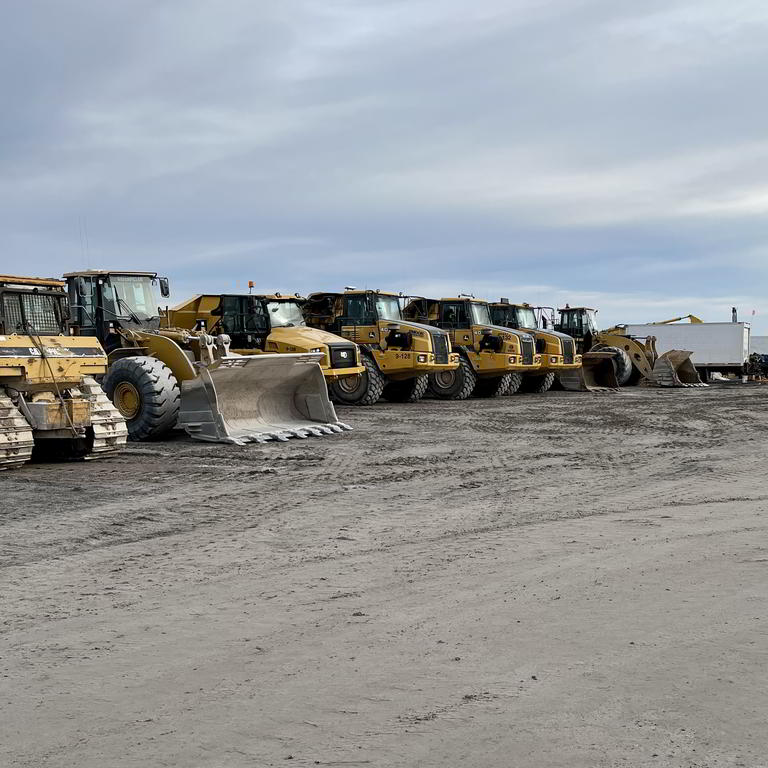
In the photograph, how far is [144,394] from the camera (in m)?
12.5

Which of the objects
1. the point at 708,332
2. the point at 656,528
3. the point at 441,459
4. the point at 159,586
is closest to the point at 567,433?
the point at 441,459

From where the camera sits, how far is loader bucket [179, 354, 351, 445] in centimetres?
1241

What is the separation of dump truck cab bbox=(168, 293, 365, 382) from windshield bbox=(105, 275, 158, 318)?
122 inches

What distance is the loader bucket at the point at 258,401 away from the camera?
12.4 metres

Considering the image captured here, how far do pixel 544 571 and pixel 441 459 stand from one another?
18.1ft

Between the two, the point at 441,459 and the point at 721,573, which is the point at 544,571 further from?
the point at 441,459

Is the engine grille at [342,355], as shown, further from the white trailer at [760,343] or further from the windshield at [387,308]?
the white trailer at [760,343]

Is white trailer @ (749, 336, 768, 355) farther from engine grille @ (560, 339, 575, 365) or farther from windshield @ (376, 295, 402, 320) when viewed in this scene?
windshield @ (376, 295, 402, 320)

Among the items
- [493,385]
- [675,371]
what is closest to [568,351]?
[493,385]

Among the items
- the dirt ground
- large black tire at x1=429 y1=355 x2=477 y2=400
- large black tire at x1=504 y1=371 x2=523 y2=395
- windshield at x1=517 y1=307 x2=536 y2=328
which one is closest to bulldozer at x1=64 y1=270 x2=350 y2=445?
the dirt ground

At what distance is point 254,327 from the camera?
19156mm

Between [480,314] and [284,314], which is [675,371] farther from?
[284,314]

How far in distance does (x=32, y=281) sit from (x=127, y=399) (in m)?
2.39

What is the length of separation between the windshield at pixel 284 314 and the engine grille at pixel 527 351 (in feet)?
23.1
